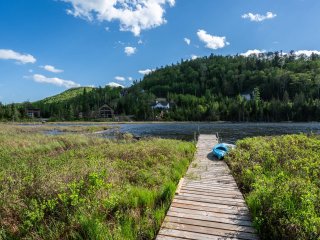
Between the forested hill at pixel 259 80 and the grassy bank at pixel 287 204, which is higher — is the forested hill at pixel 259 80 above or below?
above

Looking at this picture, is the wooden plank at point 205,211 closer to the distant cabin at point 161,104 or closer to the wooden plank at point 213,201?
the wooden plank at point 213,201

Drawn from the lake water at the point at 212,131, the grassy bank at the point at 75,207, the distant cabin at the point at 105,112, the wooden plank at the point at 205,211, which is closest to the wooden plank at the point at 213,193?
the grassy bank at the point at 75,207

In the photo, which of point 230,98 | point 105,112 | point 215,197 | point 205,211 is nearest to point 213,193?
point 215,197

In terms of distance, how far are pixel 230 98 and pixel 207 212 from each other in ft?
466

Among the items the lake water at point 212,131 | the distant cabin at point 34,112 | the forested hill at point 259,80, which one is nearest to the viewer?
the lake water at point 212,131

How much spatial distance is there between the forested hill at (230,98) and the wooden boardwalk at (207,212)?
98698 mm

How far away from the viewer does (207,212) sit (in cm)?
672

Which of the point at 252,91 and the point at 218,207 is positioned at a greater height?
the point at 252,91

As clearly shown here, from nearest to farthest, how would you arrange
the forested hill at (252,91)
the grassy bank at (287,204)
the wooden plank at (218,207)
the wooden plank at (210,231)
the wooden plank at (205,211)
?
the grassy bank at (287,204) → the wooden plank at (210,231) → the wooden plank at (205,211) → the wooden plank at (218,207) → the forested hill at (252,91)

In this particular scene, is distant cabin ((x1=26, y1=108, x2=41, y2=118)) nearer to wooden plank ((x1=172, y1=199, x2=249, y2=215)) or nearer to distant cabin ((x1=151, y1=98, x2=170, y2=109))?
distant cabin ((x1=151, y1=98, x2=170, y2=109))

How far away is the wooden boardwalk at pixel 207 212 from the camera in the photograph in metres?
5.64

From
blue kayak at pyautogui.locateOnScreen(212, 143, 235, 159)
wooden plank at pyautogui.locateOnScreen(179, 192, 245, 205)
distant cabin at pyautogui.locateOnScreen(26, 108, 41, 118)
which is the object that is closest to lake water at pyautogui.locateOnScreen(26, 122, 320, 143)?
blue kayak at pyautogui.locateOnScreen(212, 143, 235, 159)

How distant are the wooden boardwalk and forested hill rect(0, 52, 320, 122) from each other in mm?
98698

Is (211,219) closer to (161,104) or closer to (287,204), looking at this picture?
(287,204)
